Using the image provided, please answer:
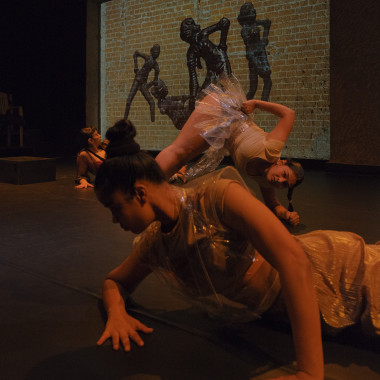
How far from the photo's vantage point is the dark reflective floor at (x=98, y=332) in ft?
4.13

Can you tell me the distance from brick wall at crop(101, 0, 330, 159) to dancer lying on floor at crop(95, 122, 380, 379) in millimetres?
5358

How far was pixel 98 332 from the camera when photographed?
1505mm

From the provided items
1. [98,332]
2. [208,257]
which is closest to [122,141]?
[208,257]

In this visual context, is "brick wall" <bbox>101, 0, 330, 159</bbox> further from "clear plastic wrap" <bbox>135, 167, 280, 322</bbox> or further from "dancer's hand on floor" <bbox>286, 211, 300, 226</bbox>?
"clear plastic wrap" <bbox>135, 167, 280, 322</bbox>

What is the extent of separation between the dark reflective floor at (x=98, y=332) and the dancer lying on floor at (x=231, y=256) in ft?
0.26

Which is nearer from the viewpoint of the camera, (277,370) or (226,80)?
(277,370)

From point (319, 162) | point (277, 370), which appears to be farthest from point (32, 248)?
point (319, 162)

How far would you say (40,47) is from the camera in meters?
9.14

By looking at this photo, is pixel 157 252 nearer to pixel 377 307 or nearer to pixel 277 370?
pixel 277 370

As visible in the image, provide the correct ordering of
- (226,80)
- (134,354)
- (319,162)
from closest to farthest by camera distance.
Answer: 1. (134,354)
2. (226,80)
3. (319,162)

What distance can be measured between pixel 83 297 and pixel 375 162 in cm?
526

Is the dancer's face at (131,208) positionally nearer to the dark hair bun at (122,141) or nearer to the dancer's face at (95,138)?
the dark hair bun at (122,141)

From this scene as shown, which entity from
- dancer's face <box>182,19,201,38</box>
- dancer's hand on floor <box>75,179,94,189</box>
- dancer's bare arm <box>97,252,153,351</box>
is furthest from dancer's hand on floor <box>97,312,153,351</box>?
dancer's face <box>182,19,201,38</box>

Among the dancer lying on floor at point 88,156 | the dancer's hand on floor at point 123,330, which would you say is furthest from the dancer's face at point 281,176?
the dancer lying on floor at point 88,156
